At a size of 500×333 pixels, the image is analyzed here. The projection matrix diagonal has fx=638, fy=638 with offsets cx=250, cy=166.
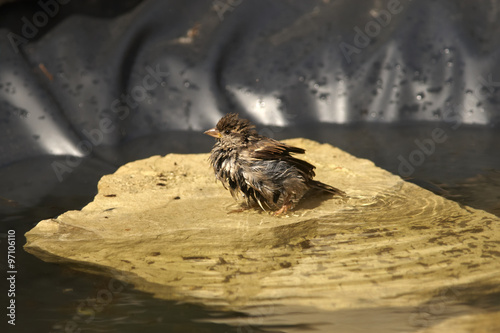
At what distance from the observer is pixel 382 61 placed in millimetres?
5660

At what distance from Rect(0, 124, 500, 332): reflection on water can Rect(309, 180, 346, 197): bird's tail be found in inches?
25.6

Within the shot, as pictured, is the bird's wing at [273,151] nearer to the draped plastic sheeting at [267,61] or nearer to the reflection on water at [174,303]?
the reflection on water at [174,303]

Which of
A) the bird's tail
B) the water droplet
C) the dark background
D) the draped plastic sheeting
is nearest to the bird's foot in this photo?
the bird's tail

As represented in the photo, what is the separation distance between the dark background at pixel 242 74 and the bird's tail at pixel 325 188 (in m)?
1.04

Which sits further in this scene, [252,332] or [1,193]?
[1,193]

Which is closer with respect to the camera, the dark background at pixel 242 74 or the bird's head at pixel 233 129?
the bird's head at pixel 233 129

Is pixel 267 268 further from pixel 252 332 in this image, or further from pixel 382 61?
pixel 382 61

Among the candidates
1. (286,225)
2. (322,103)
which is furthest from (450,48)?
(286,225)

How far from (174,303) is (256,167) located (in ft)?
3.29

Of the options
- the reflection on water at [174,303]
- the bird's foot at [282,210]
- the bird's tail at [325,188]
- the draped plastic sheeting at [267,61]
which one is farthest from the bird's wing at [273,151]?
the draped plastic sheeting at [267,61]

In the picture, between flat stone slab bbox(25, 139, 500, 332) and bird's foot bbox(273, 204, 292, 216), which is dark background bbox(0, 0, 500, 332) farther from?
bird's foot bbox(273, 204, 292, 216)

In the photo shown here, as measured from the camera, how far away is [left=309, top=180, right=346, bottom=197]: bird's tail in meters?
3.79

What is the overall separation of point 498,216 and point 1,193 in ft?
10.3

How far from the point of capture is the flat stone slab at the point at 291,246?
2.92 m
